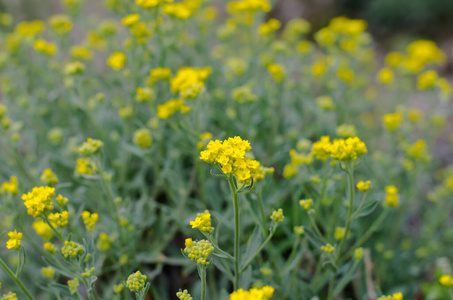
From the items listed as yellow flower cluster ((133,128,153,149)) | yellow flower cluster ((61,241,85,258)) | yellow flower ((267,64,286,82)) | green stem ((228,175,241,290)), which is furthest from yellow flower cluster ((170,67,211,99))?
yellow flower cluster ((61,241,85,258))

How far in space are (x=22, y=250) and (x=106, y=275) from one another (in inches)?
38.3

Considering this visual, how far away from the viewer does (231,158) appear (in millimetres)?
1261

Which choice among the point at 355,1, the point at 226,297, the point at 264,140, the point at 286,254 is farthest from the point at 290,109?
the point at 355,1

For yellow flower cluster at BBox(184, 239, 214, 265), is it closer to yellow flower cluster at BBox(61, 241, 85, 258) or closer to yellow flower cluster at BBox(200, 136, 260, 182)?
yellow flower cluster at BBox(200, 136, 260, 182)

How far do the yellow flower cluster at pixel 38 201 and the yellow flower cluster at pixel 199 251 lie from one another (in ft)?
1.74

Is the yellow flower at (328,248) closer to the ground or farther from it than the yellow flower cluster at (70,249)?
closer to the ground

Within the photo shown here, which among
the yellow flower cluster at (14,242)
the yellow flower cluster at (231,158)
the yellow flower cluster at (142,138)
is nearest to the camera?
the yellow flower cluster at (231,158)

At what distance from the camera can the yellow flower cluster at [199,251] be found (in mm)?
1289

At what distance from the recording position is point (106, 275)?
238 cm

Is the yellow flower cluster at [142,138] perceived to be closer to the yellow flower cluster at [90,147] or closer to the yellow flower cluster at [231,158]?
the yellow flower cluster at [90,147]

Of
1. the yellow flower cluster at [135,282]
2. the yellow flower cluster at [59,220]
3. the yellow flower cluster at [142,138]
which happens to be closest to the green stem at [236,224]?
the yellow flower cluster at [135,282]

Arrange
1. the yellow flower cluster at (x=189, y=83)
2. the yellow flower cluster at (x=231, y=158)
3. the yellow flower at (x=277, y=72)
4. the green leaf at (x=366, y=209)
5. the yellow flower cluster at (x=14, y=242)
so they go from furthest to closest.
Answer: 1. the yellow flower at (x=277, y=72)
2. the yellow flower cluster at (x=189, y=83)
3. the green leaf at (x=366, y=209)
4. the yellow flower cluster at (x=14, y=242)
5. the yellow flower cluster at (x=231, y=158)

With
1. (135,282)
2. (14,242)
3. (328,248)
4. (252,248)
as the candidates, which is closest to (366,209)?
(328,248)

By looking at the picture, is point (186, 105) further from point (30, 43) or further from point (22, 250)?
point (30, 43)
